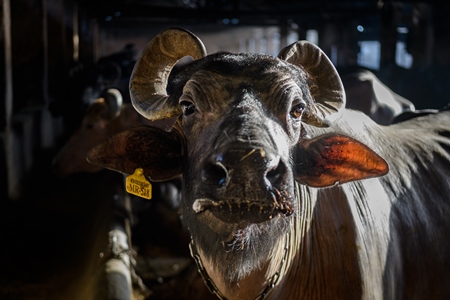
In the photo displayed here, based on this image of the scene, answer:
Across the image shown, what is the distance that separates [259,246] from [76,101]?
813 cm

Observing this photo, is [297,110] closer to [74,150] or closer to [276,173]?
[276,173]

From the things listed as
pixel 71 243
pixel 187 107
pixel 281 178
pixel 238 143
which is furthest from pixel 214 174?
pixel 71 243

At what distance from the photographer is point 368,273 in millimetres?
3039

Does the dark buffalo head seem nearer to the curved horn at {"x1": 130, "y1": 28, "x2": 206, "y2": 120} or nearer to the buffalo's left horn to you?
the curved horn at {"x1": 130, "y1": 28, "x2": 206, "y2": 120}

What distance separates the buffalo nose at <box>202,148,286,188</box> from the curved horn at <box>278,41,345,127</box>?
0.98m

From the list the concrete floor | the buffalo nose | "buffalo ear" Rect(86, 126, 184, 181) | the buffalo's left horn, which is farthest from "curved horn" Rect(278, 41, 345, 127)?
the buffalo's left horn

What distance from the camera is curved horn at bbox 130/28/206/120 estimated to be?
335 cm

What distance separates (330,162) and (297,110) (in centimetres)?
34

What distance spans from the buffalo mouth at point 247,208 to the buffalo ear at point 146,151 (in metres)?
0.74

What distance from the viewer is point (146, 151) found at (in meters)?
3.14

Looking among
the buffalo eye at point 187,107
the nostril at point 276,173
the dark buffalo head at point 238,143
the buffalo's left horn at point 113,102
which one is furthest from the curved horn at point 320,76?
the buffalo's left horn at point 113,102

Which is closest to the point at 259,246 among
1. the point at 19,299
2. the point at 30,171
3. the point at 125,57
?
the point at 19,299

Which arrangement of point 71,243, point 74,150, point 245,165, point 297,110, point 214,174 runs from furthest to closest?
point 74,150, point 71,243, point 297,110, point 214,174, point 245,165

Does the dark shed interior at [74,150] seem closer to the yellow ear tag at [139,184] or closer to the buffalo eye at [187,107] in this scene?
the yellow ear tag at [139,184]
